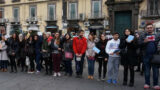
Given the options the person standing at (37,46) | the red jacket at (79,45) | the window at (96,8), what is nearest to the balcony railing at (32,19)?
the window at (96,8)

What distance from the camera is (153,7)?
20891 millimetres

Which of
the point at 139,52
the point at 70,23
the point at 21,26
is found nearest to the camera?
the point at 139,52

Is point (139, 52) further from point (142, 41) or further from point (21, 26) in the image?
point (21, 26)

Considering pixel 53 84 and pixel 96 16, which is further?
pixel 96 16

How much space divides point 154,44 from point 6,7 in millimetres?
29945

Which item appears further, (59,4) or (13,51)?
(59,4)

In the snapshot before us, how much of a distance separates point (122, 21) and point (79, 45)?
687 inches

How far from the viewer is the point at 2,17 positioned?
30.6 metres

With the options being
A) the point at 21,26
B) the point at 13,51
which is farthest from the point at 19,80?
the point at 21,26

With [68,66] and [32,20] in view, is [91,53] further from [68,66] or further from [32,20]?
[32,20]

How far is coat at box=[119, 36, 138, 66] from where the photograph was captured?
5.45m

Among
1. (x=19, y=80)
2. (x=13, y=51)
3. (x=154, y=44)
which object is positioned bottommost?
(x=19, y=80)

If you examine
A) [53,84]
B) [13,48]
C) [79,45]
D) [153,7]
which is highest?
[153,7]

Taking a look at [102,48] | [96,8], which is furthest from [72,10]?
[102,48]
